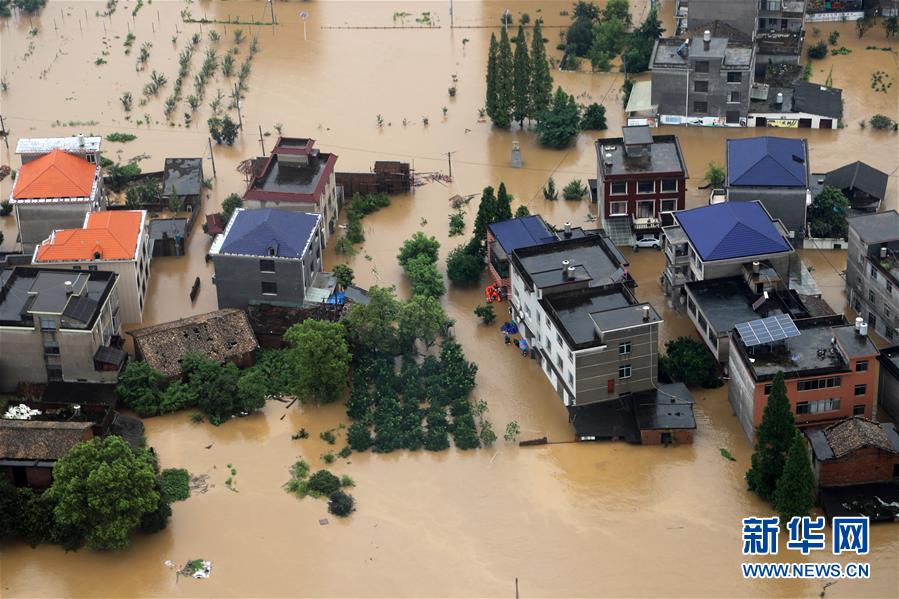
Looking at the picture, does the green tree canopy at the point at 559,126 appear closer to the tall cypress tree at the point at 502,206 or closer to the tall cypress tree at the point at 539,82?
the tall cypress tree at the point at 539,82

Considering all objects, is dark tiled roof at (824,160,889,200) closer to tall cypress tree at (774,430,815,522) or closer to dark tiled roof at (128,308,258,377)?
tall cypress tree at (774,430,815,522)

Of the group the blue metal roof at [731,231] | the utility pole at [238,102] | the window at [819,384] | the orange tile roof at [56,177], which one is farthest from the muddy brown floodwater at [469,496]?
the orange tile roof at [56,177]

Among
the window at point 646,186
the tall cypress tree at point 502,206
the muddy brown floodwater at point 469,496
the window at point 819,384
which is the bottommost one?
the muddy brown floodwater at point 469,496

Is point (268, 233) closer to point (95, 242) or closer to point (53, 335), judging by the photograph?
point (95, 242)

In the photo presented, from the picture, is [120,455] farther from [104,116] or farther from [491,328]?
[104,116]

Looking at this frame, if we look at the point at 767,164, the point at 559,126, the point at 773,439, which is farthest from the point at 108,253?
the point at 767,164

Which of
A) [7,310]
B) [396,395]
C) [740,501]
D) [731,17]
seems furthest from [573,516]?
[731,17]

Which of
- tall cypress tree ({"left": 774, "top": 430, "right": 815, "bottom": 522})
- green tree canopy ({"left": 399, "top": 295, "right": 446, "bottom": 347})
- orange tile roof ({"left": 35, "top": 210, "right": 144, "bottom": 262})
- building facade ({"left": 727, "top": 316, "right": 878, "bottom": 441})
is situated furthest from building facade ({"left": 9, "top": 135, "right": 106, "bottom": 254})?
tall cypress tree ({"left": 774, "top": 430, "right": 815, "bottom": 522})
